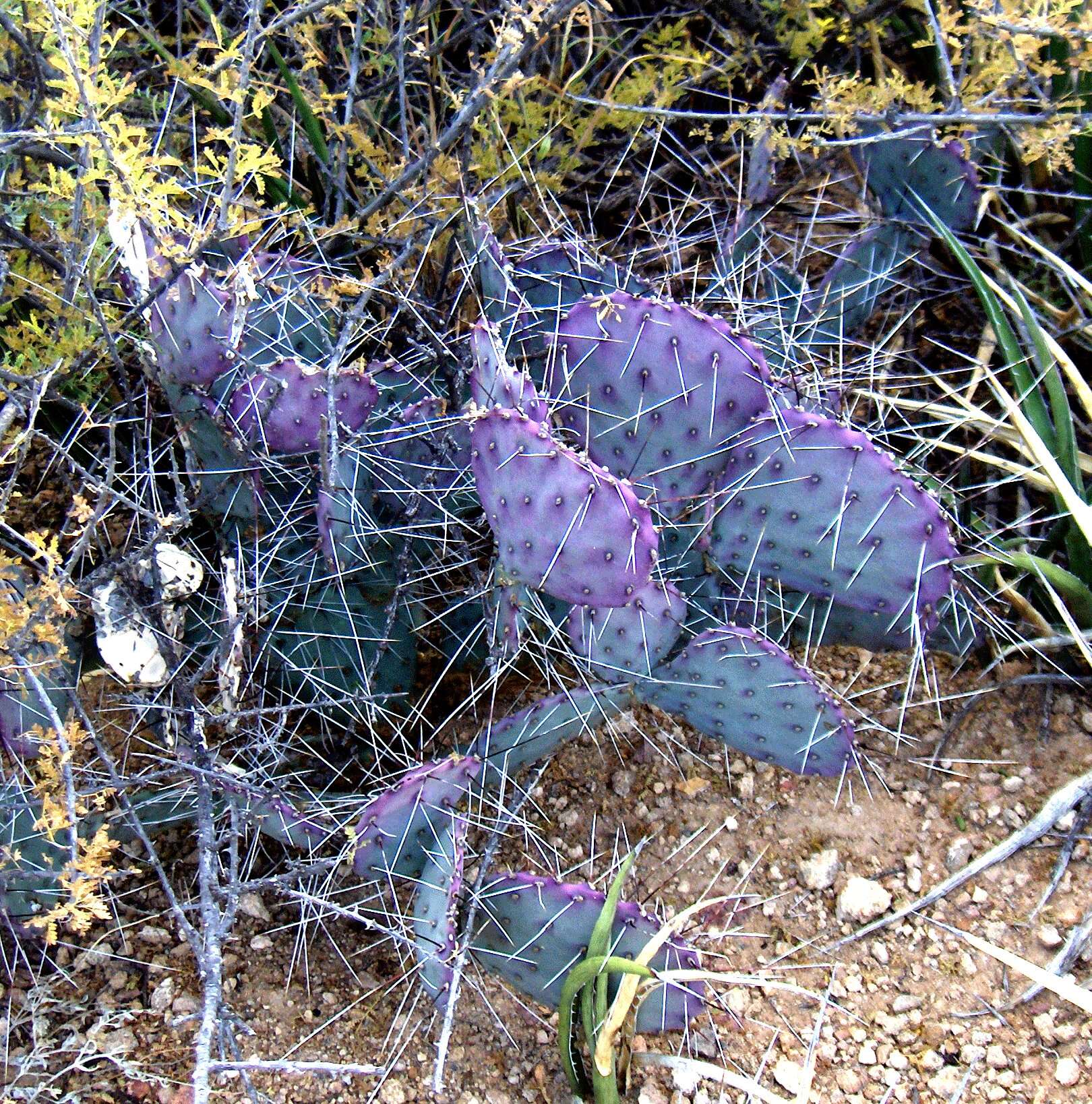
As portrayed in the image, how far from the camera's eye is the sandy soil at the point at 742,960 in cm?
147

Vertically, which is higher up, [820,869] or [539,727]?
[539,727]

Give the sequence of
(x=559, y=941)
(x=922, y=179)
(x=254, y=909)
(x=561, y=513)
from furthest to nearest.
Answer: (x=922, y=179), (x=254, y=909), (x=559, y=941), (x=561, y=513)

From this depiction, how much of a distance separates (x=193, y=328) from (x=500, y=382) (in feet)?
1.61

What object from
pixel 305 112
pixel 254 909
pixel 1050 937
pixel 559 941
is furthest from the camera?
pixel 305 112

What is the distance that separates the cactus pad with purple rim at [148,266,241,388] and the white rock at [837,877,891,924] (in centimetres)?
116

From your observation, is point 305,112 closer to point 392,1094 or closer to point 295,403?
point 295,403

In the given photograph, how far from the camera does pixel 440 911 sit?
1375mm

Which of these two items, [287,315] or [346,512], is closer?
[346,512]

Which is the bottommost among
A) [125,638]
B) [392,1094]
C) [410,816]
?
[392,1094]

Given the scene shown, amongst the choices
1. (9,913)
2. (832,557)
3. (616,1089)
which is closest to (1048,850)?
(832,557)

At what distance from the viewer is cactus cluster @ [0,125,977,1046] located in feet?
4.64

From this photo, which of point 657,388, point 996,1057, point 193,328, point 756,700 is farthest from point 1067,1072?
point 193,328

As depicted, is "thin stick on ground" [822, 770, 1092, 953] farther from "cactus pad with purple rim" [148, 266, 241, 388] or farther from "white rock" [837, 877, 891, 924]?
"cactus pad with purple rim" [148, 266, 241, 388]

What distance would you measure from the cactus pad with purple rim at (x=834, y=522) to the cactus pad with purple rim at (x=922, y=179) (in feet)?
2.51
